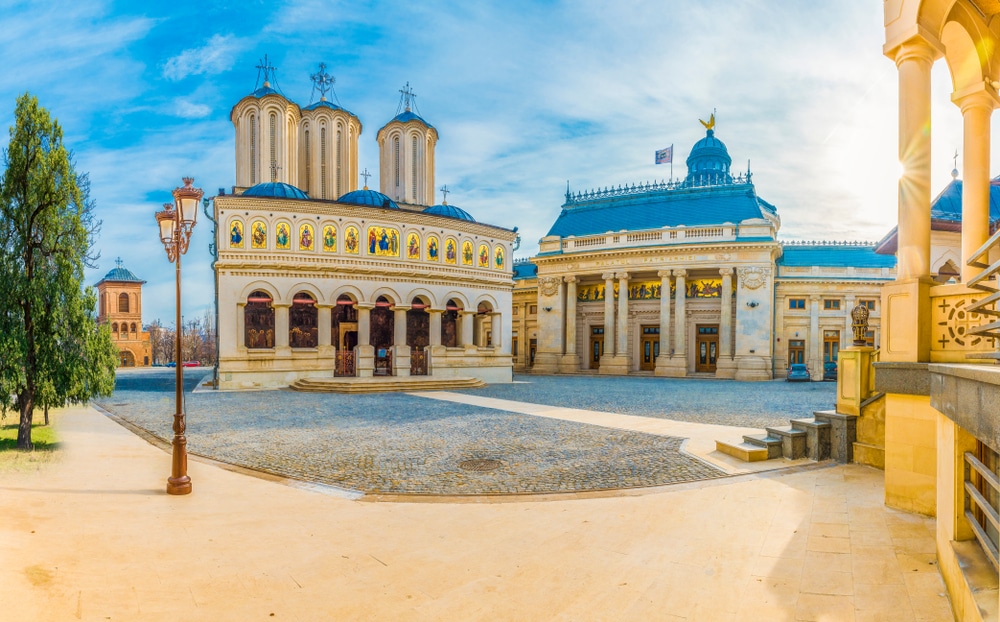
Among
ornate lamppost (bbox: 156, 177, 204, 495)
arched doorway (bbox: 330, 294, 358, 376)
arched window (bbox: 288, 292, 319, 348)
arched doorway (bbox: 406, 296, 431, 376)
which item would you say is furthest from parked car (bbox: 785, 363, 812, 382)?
ornate lamppost (bbox: 156, 177, 204, 495)

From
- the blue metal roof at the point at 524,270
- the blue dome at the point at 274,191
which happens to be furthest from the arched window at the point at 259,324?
the blue metal roof at the point at 524,270

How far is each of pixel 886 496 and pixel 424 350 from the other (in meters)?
28.7

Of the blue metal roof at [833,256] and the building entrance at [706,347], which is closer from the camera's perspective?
the building entrance at [706,347]

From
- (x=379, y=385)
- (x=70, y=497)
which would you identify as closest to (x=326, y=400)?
(x=379, y=385)

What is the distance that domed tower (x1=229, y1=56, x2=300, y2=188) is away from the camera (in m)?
38.7

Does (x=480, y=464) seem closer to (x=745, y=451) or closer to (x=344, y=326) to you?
(x=745, y=451)

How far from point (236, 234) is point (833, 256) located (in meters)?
44.0

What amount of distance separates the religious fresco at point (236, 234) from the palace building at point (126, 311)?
57859 mm

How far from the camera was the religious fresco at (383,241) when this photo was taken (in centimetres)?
3394

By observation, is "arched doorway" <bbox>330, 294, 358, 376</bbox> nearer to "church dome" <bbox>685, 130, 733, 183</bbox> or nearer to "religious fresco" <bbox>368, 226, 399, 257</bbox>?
"religious fresco" <bbox>368, 226, 399, 257</bbox>

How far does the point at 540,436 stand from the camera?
13938 mm

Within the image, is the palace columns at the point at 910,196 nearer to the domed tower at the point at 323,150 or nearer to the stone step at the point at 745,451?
the stone step at the point at 745,451

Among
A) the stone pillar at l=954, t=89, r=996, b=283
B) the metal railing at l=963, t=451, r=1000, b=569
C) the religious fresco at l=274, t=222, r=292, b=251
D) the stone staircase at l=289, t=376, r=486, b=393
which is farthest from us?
the religious fresco at l=274, t=222, r=292, b=251

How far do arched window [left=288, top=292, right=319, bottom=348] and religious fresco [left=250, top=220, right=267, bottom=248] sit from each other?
4207 mm
